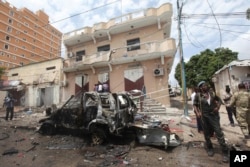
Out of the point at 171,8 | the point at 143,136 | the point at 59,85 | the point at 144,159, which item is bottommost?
the point at 144,159

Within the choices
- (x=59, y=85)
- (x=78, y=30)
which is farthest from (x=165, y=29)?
(x=59, y=85)

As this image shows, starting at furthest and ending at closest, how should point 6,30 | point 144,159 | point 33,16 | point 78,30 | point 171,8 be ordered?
1. point 33,16
2. point 6,30
3. point 78,30
4. point 171,8
5. point 144,159

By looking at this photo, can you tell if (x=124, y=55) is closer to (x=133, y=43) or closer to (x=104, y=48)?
(x=133, y=43)

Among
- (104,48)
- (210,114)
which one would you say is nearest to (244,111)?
(210,114)

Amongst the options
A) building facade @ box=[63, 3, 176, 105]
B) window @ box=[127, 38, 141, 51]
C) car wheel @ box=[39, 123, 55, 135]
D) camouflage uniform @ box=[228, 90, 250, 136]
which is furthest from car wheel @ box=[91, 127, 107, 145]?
window @ box=[127, 38, 141, 51]

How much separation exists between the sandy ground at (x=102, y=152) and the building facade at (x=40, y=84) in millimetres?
11534

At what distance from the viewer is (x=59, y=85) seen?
1777cm

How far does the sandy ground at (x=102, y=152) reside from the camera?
4262 millimetres

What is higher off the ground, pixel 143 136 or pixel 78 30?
pixel 78 30

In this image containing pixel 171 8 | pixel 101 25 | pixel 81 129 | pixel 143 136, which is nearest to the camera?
A: pixel 143 136

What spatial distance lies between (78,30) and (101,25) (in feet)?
9.40

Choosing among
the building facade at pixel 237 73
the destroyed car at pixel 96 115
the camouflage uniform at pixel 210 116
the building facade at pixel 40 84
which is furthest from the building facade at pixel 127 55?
the camouflage uniform at pixel 210 116

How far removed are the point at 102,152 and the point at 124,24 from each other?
1263cm

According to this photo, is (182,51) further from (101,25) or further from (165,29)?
(101,25)
